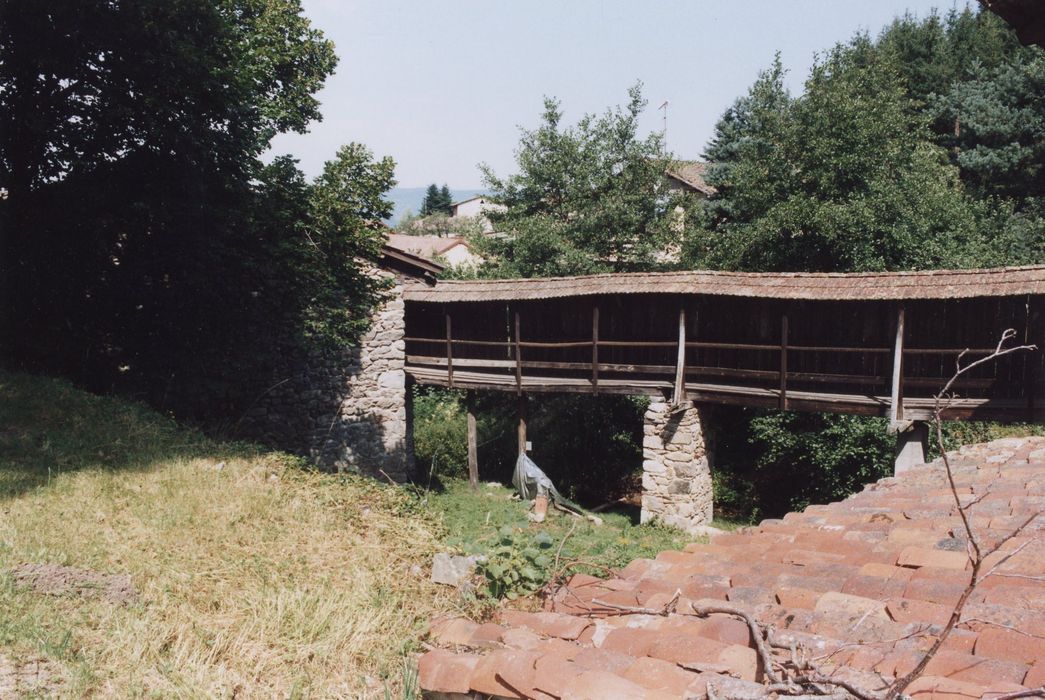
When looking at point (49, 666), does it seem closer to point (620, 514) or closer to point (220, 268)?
point (220, 268)

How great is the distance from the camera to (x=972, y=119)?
63.4 ft

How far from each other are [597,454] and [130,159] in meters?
12.2

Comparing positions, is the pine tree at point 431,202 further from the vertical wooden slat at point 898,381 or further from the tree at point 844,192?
the vertical wooden slat at point 898,381

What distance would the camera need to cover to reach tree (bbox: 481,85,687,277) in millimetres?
18781

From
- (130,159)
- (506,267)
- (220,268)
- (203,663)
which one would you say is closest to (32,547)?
(203,663)

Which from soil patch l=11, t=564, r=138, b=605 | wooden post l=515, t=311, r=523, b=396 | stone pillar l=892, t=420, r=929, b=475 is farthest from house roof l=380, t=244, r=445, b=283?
soil patch l=11, t=564, r=138, b=605

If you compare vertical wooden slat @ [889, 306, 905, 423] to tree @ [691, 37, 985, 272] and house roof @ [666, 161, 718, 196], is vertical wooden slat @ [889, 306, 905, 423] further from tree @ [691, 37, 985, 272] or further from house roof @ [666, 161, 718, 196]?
house roof @ [666, 161, 718, 196]

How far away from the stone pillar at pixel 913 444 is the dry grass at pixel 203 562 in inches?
315

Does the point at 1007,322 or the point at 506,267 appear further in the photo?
the point at 506,267

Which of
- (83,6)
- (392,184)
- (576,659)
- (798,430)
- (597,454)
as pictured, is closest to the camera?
→ (576,659)

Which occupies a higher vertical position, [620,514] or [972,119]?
[972,119]

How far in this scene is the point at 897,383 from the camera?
1030 cm

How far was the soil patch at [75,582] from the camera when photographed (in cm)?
420

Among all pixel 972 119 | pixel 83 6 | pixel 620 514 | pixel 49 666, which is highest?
pixel 972 119
